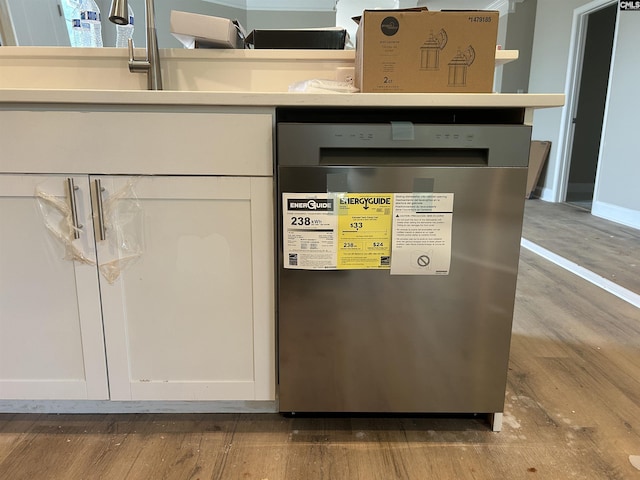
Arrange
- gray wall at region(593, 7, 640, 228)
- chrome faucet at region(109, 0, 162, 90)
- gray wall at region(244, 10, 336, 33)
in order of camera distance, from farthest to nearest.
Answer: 1. gray wall at region(244, 10, 336, 33)
2. gray wall at region(593, 7, 640, 228)
3. chrome faucet at region(109, 0, 162, 90)

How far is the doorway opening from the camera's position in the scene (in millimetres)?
5168

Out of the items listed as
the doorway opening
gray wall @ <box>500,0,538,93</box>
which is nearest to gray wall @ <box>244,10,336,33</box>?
gray wall @ <box>500,0,538,93</box>

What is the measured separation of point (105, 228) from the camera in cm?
113

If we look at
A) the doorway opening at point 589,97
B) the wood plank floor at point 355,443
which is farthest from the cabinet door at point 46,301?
the doorway opening at point 589,97

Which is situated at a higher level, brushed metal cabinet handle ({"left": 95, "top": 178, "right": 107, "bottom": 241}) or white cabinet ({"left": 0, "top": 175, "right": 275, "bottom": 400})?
brushed metal cabinet handle ({"left": 95, "top": 178, "right": 107, "bottom": 241})

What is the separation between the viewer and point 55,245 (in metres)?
1.15

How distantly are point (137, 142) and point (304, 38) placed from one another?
771 mm

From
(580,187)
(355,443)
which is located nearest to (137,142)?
(355,443)

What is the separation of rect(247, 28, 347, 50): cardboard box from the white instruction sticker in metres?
0.78

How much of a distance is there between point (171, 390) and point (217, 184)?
592mm

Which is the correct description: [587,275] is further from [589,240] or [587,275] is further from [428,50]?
[428,50]

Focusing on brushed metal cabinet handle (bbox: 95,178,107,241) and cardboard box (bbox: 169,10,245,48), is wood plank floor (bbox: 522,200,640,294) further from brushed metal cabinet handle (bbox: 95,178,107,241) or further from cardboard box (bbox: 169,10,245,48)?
brushed metal cabinet handle (bbox: 95,178,107,241)

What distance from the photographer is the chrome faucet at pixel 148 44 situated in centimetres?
130

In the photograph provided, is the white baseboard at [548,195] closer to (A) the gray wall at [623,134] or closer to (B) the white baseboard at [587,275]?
(A) the gray wall at [623,134]
